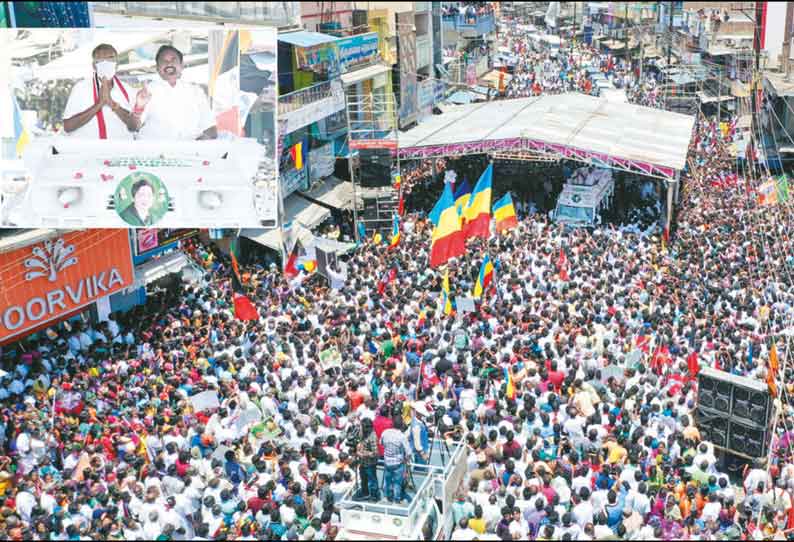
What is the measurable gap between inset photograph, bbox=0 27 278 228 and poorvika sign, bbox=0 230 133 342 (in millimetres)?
937

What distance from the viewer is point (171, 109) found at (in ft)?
49.8

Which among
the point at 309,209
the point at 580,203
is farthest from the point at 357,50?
the point at 580,203

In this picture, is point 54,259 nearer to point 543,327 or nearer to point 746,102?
point 543,327

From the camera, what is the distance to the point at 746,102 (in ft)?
114

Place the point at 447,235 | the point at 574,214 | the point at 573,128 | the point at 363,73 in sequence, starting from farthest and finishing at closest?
the point at 363,73 → the point at 573,128 → the point at 574,214 → the point at 447,235

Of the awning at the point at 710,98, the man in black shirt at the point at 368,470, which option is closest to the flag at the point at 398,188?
the man in black shirt at the point at 368,470

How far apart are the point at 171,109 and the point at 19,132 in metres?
2.56

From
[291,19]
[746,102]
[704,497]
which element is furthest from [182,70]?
[746,102]

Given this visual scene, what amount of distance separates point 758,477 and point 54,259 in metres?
11.9

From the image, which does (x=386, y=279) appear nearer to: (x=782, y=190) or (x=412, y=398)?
(x=412, y=398)

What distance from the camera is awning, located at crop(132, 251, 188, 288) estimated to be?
18297 millimetres

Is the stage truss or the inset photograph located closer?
the inset photograph

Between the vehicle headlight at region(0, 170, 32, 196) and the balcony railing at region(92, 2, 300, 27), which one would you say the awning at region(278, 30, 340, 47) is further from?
the vehicle headlight at region(0, 170, 32, 196)

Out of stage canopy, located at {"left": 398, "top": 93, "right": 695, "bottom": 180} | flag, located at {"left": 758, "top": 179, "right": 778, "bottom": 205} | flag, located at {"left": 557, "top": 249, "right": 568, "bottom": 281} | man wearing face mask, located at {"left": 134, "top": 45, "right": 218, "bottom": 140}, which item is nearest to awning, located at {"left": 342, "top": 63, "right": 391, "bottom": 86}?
stage canopy, located at {"left": 398, "top": 93, "right": 695, "bottom": 180}
